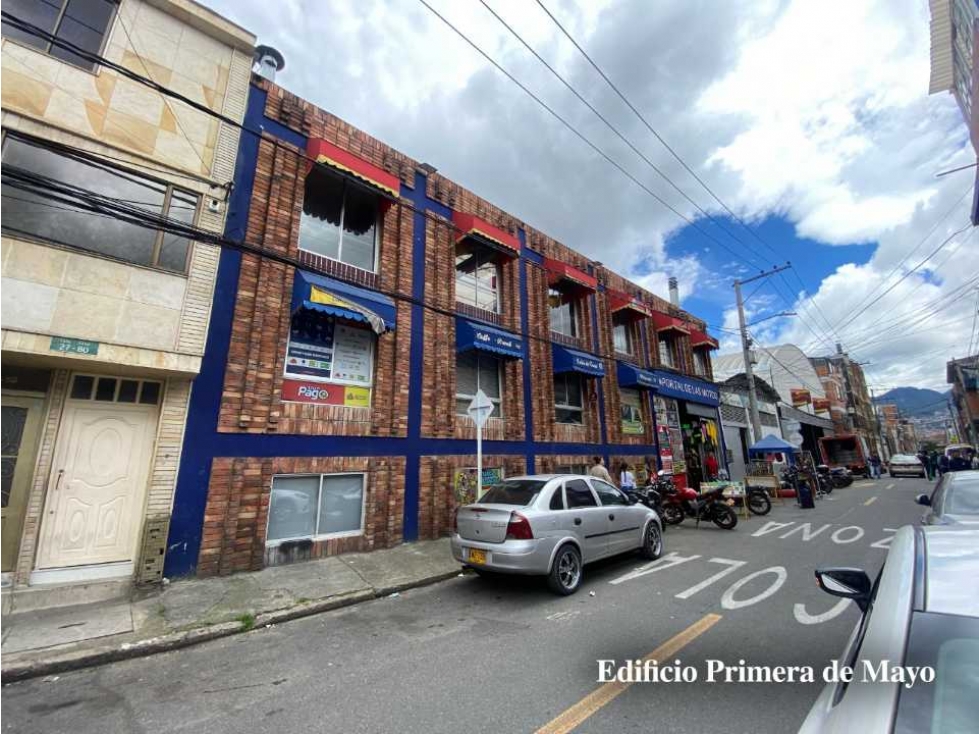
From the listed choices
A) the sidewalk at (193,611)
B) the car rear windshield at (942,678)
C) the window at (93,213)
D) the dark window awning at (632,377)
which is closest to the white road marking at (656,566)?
the sidewalk at (193,611)

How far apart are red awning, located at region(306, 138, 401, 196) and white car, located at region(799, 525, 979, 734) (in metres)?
9.51

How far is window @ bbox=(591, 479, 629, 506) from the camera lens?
24.0 feet

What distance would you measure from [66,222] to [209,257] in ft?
5.59

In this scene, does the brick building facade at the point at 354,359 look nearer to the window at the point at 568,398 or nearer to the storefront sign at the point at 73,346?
the window at the point at 568,398

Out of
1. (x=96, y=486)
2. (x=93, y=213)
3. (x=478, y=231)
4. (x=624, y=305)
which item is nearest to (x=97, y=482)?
(x=96, y=486)

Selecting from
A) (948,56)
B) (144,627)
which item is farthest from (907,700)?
(948,56)

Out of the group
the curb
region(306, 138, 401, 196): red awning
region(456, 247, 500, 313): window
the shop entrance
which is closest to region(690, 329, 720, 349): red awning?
region(456, 247, 500, 313): window

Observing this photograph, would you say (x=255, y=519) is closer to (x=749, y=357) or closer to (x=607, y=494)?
(x=607, y=494)

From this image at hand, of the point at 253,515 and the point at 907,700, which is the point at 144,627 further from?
the point at 907,700

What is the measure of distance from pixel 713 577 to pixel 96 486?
8.92m

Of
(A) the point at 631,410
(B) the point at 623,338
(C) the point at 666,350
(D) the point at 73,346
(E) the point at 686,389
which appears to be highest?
(C) the point at 666,350

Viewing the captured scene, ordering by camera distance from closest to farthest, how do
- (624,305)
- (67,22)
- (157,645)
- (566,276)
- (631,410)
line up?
1. (157,645)
2. (67,22)
3. (566,276)
4. (624,305)
5. (631,410)

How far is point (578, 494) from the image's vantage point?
6910 mm

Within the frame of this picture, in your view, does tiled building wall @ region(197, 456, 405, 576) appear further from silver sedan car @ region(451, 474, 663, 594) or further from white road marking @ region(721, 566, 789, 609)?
white road marking @ region(721, 566, 789, 609)
